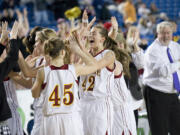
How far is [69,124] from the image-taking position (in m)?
4.18

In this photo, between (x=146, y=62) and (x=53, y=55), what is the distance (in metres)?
2.37

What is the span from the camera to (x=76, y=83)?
14.0ft

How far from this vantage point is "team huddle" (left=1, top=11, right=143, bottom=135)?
4.20 m

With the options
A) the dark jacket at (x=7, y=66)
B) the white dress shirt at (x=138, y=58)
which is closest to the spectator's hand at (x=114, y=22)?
the white dress shirt at (x=138, y=58)

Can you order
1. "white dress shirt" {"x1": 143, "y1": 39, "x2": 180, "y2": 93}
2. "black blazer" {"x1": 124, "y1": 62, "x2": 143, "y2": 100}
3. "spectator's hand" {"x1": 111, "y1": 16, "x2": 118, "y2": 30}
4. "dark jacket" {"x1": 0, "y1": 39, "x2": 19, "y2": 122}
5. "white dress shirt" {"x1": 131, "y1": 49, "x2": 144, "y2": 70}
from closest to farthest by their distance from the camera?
"dark jacket" {"x1": 0, "y1": 39, "x2": 19, "y2": 122} < "spectator's hand" {"x1": 111, "y1": 16, "x2": 118, "y2": 30} < "white dress shirt" {"x1": 143, "y1": 39, "x2": 180, "y2": 93} < "black blazer" {"x1": 124, "y1": 62, "x2": 143, "y2": 100} < "white dress shirt" {"x1": 131, "y1": 49, "x2": 144, "y2": 70}

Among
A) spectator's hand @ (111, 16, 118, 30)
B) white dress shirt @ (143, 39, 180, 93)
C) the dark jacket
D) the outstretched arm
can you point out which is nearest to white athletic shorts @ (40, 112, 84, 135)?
the outstretched arm

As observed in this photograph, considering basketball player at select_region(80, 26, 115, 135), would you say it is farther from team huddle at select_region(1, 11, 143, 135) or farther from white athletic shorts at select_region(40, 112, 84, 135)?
white athletic shorts at select_region(40, 112, 84, 135)

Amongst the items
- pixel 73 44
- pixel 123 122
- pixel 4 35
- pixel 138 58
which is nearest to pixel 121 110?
pixel 123 122

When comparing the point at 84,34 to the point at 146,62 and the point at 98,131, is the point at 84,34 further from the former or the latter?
the point at 146,62

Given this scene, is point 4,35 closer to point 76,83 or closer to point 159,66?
point 76,83


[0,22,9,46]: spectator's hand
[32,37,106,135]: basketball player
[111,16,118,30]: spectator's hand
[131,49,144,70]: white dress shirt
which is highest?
[111,16,118,30]: spectator's hand

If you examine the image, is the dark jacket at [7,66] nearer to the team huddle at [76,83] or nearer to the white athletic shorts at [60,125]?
the team huddle at [76,83]

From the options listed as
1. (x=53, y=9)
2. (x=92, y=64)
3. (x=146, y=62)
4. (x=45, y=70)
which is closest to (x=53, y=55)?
(x=45, y=70)

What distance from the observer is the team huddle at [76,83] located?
420 centimetres
